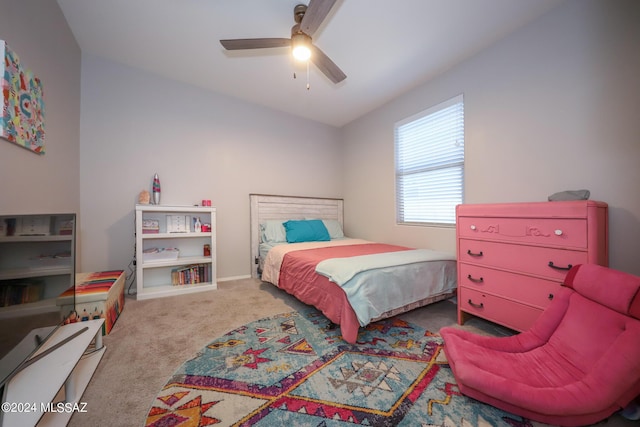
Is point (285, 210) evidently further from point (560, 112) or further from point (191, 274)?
point (560, 112)

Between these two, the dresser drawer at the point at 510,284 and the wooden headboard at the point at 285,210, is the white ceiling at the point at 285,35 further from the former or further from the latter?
the dresser drawer at the point at 510,284

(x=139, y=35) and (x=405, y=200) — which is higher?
(x=139, y=35)

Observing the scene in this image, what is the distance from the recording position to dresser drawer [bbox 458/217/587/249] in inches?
59.0

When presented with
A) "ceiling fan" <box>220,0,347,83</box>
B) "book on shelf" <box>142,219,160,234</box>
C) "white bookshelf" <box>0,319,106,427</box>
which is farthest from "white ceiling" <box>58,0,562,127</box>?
"white bookshelf" <box>0,319,106,427</box>

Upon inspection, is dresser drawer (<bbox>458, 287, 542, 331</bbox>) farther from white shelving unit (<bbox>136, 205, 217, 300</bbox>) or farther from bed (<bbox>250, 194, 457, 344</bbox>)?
white shelving unit (<bbox>136, 205, 217, 300</bbox>)

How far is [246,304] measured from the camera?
255cm

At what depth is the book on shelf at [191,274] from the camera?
297 cm

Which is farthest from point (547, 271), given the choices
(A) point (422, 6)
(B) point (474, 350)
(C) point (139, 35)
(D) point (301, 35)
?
(C) point (139, 35)

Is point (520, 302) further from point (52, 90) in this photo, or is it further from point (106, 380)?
point (52, 90)

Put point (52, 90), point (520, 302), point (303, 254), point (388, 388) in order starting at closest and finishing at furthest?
point (388, 388), point (520, 302), point (52, 90), point (303, 254)

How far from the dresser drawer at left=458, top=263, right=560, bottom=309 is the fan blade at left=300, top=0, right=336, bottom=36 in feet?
7.42

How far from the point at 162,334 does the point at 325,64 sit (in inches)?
107

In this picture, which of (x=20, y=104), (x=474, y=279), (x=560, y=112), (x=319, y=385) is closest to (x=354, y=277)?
(x=319, y=385)

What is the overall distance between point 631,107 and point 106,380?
3848mm
